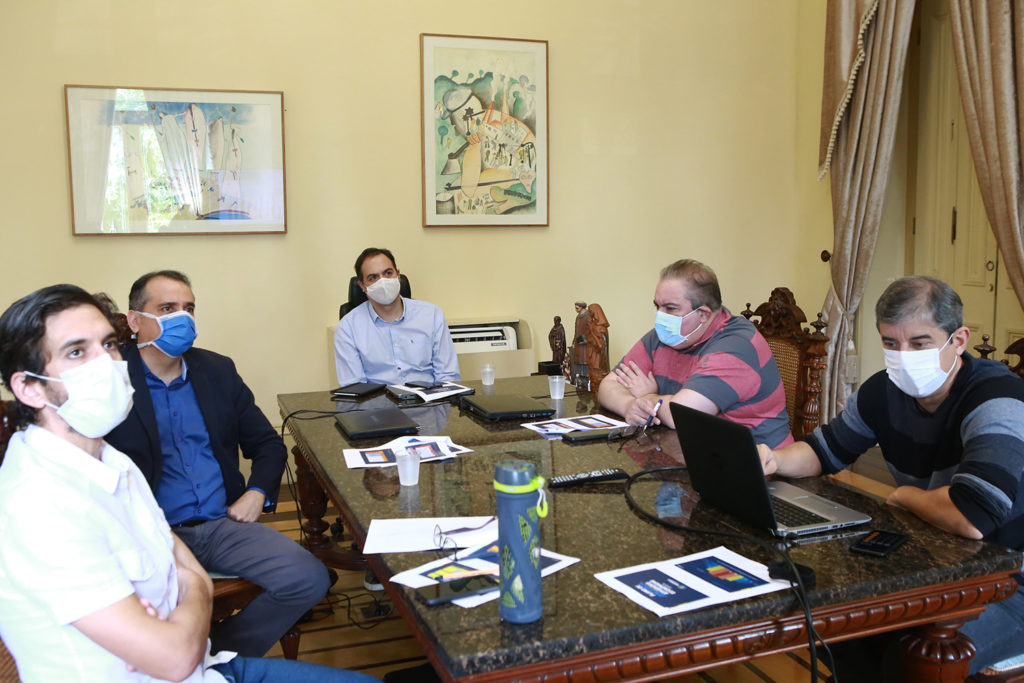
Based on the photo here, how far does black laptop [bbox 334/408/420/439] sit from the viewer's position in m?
2.41

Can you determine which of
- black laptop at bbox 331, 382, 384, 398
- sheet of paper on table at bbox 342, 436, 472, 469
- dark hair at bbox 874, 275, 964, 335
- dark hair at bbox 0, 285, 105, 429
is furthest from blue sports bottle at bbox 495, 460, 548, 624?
black laptop at bbox 331, 382, 384, 398

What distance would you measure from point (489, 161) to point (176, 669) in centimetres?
357

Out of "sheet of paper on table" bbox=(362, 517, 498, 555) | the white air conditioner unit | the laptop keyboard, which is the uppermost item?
the white air conditioner unit

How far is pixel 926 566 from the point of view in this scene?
1402 millimetres

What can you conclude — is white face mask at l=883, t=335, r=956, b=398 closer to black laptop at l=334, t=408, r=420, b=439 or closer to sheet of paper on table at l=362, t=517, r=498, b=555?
sheet of paper on table at l=362, t=517, r=498, b=555

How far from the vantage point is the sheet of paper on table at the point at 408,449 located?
2.12 metres

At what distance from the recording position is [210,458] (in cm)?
243

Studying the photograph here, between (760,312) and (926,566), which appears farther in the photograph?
(760,312)

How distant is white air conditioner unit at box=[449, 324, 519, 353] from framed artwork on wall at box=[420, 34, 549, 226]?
0.57 m

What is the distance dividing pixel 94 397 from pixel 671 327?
1.72m

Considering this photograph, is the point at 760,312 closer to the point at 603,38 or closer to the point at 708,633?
the point at 708,633

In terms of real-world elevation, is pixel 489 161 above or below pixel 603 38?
below

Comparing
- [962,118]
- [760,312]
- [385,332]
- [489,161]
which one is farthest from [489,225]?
[962,118]

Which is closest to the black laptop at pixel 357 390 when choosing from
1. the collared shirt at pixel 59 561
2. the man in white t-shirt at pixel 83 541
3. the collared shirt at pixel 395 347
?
the collared shirt at pixel 395 347
